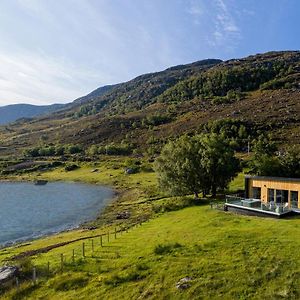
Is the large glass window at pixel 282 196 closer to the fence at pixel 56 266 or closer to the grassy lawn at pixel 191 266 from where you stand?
the grassy lawn at pixel 191 266

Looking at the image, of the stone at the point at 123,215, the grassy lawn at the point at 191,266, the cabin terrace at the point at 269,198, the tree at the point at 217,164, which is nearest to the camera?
the grassy lawn at the point at 191,266

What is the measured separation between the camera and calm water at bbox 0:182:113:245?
57219 millimetres

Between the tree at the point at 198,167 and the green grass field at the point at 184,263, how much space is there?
16.5m

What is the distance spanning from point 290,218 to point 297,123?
409ft

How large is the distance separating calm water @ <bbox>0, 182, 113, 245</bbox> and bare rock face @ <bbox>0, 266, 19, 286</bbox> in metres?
22.0

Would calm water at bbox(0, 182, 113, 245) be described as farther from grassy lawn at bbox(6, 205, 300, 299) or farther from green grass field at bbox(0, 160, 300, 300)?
grassy lawn at bbox(6, 205, 300, 299)

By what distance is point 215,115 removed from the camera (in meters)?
190

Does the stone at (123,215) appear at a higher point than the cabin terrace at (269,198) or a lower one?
lower

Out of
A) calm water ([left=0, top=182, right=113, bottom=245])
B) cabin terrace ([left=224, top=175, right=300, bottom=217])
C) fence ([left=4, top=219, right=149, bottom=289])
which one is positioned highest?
cabin terrace ([left=224, top=175, right=300, bottom=217])

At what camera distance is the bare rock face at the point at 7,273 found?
28.0m

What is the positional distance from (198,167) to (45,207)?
32.7 m

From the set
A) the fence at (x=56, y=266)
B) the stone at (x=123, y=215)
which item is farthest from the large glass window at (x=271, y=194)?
the fence at (x=56, y=266)

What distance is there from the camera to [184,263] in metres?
27.5

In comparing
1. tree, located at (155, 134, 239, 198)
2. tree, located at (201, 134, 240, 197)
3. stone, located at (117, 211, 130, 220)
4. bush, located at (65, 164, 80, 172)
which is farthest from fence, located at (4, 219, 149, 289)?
bush, located at (65, 164, 80, 172)
